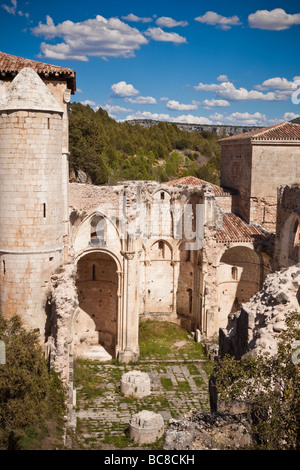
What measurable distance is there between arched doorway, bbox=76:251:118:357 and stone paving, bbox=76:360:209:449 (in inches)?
93.1

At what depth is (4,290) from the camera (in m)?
16.0

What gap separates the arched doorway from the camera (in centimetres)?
2420

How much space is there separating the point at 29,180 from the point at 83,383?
8784 mm

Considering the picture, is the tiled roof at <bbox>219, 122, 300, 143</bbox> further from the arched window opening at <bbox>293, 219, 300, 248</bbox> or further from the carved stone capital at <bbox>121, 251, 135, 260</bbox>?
the carved stone capital at <bbox>121, 251, 135, 260</bbox>

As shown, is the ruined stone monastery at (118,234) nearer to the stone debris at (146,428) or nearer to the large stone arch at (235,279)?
the large stone arch at (235,279)

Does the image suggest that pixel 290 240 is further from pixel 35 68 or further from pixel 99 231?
pixel 35 68

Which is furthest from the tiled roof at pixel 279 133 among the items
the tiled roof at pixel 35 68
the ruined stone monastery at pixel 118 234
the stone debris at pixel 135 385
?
the stone debris at pixel 135 385

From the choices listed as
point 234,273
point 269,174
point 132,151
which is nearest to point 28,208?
point 234,273

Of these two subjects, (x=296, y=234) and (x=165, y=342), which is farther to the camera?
(x=165, y=342)

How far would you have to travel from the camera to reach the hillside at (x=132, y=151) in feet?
144

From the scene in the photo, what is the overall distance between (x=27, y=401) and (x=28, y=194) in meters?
6.35

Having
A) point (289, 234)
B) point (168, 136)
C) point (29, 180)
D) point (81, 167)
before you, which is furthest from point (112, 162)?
point (29, 180)

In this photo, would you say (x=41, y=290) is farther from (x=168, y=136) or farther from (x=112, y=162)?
(x=168, y=136)

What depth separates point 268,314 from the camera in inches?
456
